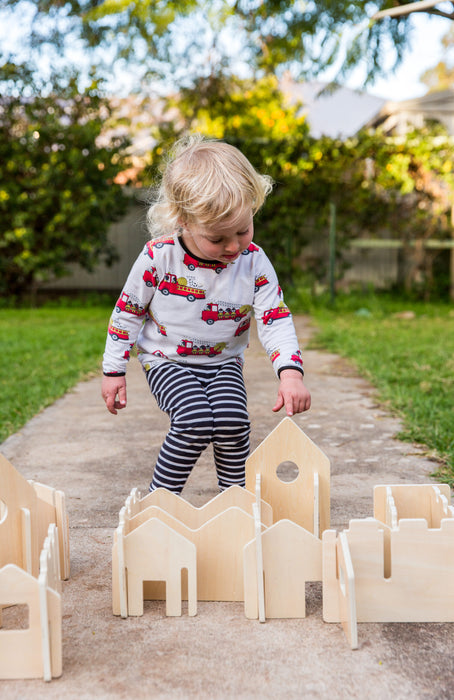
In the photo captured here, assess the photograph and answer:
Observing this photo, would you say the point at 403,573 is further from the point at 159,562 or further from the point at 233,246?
the point at 233,246

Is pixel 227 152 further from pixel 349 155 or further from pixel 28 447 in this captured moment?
pixel 349 155

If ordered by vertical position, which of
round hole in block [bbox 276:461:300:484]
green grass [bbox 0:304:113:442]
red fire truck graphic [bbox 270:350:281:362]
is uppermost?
red fire truck graphic [bbox 270:350:281:362]

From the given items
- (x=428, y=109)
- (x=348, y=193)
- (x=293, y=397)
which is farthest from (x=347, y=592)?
(x=428, y=109)

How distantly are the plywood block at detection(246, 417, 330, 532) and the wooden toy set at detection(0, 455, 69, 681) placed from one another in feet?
1.86

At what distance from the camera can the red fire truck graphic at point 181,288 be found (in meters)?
2.38

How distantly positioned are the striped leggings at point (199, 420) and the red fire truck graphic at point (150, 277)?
A: 0.26 meters

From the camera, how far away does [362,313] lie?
959 centimetres

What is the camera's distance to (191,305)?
2381 mm

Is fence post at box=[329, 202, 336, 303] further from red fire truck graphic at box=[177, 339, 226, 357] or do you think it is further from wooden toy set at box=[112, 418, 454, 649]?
wooden toy set at box=[112, 418, 454, 649]

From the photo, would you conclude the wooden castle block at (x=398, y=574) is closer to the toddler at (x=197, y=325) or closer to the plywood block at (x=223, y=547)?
the plywood block at (x=223, y=547)

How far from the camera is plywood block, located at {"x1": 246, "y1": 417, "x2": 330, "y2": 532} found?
6.80 ft

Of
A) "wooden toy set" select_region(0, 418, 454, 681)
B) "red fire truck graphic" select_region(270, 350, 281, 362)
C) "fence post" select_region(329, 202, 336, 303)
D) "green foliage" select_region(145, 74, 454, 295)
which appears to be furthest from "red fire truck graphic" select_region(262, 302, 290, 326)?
"green foliage" select_region(145, 74, 454, 295)

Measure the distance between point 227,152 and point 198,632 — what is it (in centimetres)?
139

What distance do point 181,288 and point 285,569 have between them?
3.40ft
